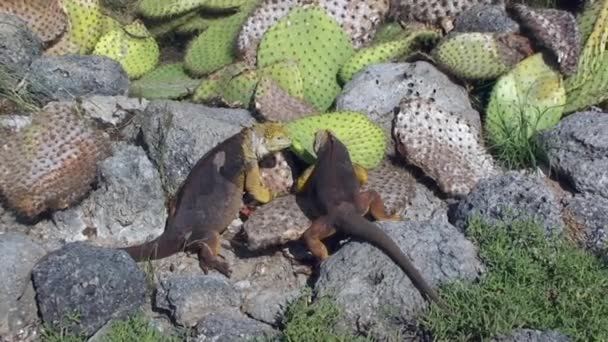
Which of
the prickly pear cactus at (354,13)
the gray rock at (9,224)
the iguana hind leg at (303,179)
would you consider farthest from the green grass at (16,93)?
the prickly pear cactus at (354,13)

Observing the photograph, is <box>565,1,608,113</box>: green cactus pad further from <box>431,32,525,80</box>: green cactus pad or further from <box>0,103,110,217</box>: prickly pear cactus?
<box>0,103,110,217</box>: prickly pear cactus

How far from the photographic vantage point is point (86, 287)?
496cm

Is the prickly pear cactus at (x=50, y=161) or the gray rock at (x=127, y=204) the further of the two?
the gray rock at (x=127, y=204)

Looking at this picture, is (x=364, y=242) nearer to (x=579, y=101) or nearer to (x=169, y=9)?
(x=579, y=101)

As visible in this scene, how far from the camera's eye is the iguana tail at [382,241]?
4848 millimetres

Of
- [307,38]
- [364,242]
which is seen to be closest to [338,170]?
[364,242]

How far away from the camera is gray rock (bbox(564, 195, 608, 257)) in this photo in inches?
207

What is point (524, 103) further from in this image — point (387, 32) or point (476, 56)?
point (387, 32)

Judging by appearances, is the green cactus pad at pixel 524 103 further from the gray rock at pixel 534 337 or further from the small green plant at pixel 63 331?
the small green plant at pixel 63 331

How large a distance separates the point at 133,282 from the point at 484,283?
1.56 m

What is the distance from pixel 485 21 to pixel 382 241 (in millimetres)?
1983

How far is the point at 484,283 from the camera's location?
493 centimetres

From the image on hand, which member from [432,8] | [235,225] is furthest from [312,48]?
[235,225]

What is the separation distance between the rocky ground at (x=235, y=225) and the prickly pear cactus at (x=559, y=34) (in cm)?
36
